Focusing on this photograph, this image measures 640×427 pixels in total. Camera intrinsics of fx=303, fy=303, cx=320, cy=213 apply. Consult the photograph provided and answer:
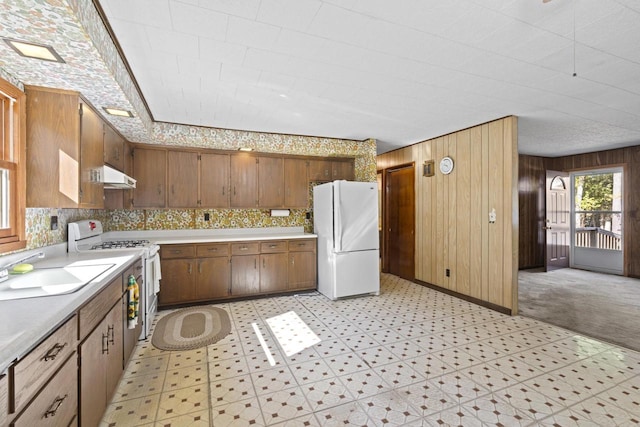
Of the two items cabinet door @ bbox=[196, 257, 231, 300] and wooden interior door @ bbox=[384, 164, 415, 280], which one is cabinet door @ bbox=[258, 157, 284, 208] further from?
wooden interior door @ bbox=[384, 164, 415, 280]

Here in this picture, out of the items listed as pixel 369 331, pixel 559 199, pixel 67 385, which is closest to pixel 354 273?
pixel 369 331

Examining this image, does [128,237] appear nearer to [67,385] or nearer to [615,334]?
[67,385]

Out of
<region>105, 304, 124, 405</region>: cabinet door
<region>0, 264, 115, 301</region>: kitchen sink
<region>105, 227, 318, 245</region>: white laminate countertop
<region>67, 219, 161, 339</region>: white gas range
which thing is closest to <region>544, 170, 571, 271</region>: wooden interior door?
<region>105, 227, 318, 245</region>: white laminate countertop

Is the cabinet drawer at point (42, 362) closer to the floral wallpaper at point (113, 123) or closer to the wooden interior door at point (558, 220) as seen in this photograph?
the floral wallpaper at point (113, 123)

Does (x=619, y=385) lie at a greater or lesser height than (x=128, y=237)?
lesser

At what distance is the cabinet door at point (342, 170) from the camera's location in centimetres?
510

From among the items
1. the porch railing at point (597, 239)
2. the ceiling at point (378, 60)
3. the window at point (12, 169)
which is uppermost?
the ceiling at point (378, 60)

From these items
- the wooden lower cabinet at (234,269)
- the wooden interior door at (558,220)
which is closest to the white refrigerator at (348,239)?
Result: the wooden lower cabinet at (234,269)

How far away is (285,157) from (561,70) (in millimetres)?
3417

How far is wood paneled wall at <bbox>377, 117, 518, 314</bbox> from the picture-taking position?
3668 mm

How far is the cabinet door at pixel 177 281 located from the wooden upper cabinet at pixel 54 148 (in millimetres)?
1718

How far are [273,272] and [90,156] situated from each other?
2.61 m

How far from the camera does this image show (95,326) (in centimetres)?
167

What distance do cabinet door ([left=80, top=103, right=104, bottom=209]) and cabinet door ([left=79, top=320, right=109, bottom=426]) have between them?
119 cm
